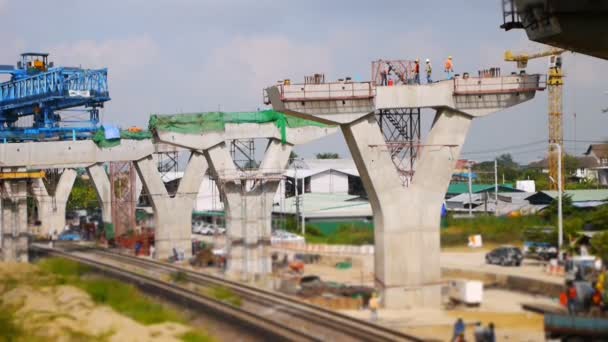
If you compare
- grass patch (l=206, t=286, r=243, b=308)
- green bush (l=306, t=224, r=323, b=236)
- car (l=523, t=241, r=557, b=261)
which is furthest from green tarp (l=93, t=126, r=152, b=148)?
car (l=523, t=241, r=557, b=261)

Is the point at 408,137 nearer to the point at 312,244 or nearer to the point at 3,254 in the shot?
the point at 312,244

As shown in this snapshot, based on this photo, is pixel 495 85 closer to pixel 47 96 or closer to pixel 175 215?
pixel 175 215

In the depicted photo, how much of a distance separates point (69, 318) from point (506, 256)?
1803 centimetres

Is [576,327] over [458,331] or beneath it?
over

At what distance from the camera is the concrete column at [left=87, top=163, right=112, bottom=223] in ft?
233

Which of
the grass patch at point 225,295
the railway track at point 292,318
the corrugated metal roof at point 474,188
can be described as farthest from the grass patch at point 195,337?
the corrugated metal roof at point 474,188

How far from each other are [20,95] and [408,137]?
64877 millimetres

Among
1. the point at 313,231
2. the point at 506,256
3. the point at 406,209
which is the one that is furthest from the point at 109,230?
the point at 406,209

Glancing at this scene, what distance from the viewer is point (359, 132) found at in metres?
32.5

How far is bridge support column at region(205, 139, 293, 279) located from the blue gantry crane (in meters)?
38.3

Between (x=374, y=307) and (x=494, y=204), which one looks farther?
(x=494, y=204)

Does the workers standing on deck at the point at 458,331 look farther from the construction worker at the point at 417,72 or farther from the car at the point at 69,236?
the car at the point at 69,236

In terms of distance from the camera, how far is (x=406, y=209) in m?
32.5

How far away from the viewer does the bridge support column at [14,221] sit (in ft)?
182
